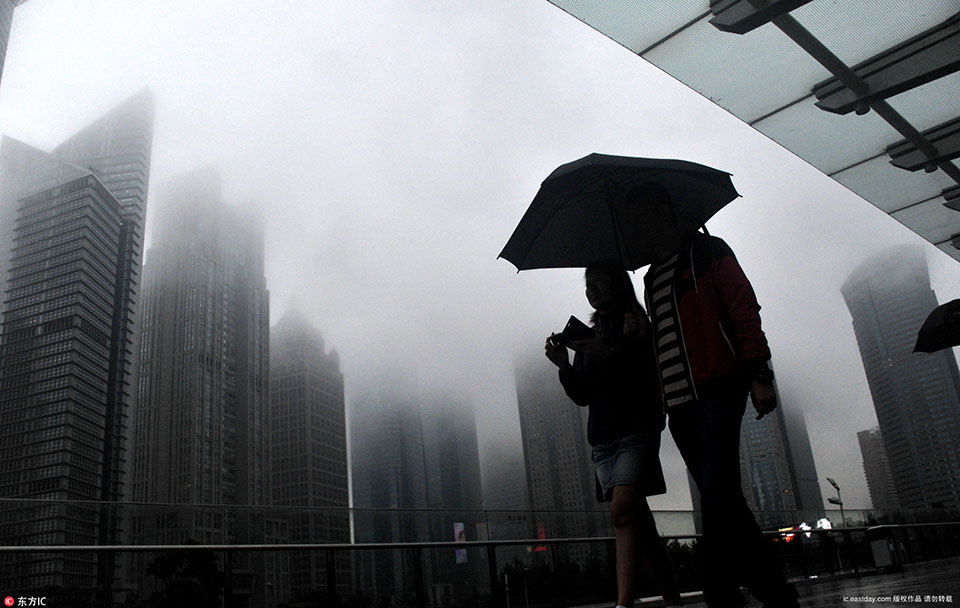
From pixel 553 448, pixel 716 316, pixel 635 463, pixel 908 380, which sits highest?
pixel 908 380

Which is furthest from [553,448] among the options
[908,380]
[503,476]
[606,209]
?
[606,209]

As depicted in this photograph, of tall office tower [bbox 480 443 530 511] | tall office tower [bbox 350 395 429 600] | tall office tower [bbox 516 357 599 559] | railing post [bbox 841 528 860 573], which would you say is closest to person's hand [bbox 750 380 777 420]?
railing post [bbox 841 528 860 573]

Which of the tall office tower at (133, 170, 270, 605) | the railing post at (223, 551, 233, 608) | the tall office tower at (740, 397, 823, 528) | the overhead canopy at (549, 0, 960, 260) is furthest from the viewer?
the tall office tower at (133, 170, 270, 605)

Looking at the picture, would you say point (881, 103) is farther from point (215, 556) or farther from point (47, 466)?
point (47, 466)

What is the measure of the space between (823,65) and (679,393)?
3.35m

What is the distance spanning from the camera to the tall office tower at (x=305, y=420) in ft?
306

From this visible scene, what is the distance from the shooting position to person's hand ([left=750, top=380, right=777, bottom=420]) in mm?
2023

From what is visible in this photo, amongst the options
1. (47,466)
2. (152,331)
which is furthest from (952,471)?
(152,331)

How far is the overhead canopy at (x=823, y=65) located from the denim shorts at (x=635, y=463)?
2.77m

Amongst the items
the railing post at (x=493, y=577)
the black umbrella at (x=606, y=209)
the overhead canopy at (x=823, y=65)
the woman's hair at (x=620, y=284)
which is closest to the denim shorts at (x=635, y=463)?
the woman's hair at (x=620, y=284)

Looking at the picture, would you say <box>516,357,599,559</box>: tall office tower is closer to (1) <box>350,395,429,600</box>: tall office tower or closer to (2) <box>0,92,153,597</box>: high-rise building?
(1) <box>350,395,429,600</box>: tall office tower

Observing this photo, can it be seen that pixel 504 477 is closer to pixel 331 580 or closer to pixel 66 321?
pixel 66 321

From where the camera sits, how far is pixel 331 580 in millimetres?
4094

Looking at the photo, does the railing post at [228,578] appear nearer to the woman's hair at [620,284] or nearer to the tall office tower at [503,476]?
the woman's hair at [620,284]
